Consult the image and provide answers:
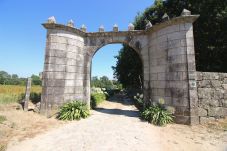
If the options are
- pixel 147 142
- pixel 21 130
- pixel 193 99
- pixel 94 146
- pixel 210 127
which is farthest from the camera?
pixel 193 99

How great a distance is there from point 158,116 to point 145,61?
379cm

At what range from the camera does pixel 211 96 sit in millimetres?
8039

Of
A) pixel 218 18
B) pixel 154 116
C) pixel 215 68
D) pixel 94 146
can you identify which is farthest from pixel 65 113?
pixel 218 18

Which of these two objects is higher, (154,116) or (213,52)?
(213,52)

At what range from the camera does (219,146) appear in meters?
5.66

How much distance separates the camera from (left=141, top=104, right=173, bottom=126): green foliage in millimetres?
8273

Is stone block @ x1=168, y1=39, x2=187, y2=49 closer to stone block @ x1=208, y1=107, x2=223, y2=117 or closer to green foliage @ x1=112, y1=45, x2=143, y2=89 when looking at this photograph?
stone block @ x1=208, y1=107, x2=223, y2=117

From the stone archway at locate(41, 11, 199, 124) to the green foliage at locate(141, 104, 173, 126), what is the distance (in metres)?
0.44

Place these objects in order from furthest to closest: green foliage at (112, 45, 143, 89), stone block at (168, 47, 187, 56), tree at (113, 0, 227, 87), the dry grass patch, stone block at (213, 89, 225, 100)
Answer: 1. green foliage at (112, 45, 143, 89)
2. tree at (113, 0, 227, 87)
3. stone block at (168, 47, 187, 56)
4. stone block at (213, 89, 225, 100)
5. the dry grass patch

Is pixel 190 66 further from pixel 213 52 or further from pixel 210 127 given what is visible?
pixel 213 52

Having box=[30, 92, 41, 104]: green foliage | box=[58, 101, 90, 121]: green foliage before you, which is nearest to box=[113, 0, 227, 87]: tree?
box=[58, 101, 90, 121]: green foliage

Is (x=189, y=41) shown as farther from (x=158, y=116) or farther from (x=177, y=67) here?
(x=158, y=116)

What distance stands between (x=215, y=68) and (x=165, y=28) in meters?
6.26

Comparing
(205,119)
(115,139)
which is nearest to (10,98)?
(115,139)
